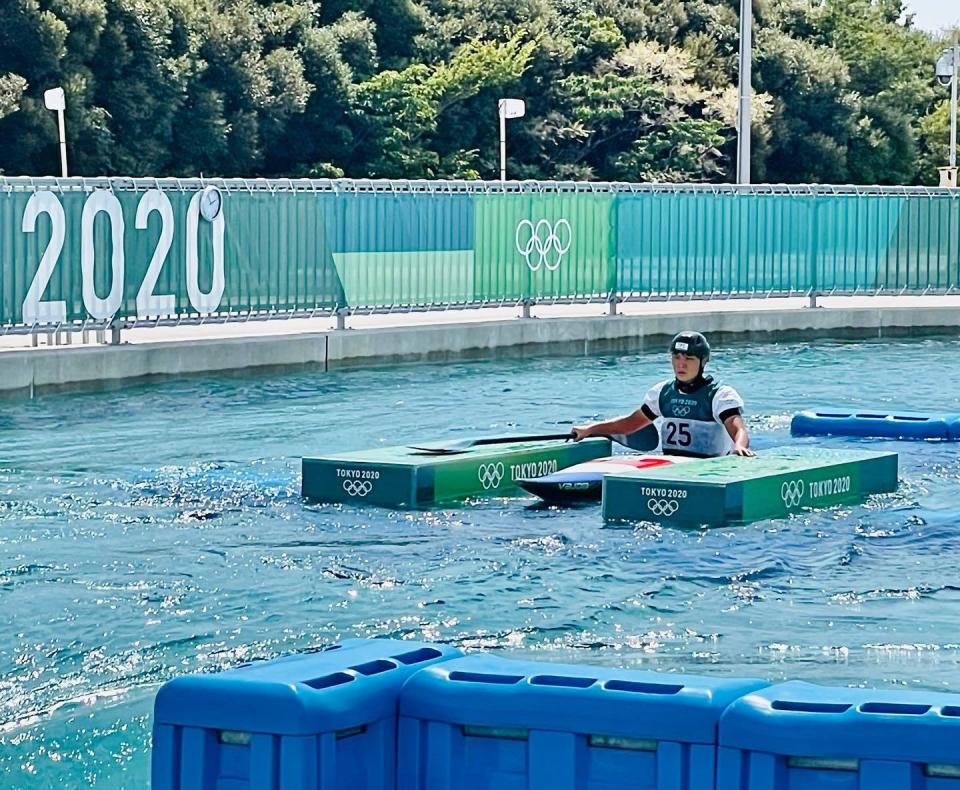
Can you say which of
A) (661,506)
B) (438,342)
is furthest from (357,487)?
(438,342)

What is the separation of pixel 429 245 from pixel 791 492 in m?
12.4

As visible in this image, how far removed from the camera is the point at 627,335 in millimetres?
25688

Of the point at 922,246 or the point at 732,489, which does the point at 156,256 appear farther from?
the point at 922,246

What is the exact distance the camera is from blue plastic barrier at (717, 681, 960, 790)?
5180mm

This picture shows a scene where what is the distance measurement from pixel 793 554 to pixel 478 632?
2738 millimetres

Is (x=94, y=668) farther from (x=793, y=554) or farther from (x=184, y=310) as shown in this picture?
(x=184, y=310)

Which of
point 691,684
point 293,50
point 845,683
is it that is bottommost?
point 845,683

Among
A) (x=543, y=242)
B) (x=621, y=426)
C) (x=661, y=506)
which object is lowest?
(x=661, y=506)

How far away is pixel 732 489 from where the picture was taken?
11906mm

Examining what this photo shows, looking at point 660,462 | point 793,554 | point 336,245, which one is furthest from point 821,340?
point 793,554

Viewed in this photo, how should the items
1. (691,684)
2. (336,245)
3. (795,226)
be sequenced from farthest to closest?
(795,226), (336,245), (691,684)

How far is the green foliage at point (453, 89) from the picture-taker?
4906 cm

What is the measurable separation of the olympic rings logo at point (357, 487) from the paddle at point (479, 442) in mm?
695

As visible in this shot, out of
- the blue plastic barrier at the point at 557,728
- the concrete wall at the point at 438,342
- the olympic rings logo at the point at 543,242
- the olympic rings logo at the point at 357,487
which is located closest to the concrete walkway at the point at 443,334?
the concrete wall at the point at 438,342
